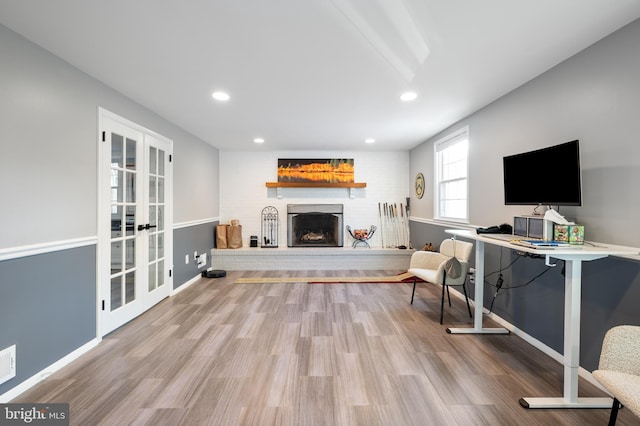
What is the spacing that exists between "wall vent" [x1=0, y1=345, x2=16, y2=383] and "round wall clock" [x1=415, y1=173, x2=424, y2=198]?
5.16 meters

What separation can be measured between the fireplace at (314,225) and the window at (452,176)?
1.97 metres

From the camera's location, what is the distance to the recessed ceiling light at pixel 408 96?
9.33 ft

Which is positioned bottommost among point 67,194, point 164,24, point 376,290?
point 376,290

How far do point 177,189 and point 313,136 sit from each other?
7.15 feet

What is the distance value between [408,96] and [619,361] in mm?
2489

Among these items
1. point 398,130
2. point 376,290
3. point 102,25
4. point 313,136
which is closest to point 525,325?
point 376,290

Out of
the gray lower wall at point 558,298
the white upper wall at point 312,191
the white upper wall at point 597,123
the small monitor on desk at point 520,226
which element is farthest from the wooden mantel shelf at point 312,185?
the small monitor on desk at point 520,226

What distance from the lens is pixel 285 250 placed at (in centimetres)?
542

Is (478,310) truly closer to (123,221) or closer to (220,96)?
(220,96)

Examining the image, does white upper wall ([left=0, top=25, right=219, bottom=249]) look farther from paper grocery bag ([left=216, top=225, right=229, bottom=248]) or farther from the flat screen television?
the flat screen television

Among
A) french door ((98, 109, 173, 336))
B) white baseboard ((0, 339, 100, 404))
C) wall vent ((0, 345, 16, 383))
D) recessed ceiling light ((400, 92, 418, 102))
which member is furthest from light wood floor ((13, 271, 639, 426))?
recessed ceiling light ((400, 92, 418, 102))

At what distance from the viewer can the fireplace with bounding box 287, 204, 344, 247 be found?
5816 millimetres

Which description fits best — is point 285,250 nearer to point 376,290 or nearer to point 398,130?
point 376,290

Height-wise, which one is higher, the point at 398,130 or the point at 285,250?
the point at 398,130
